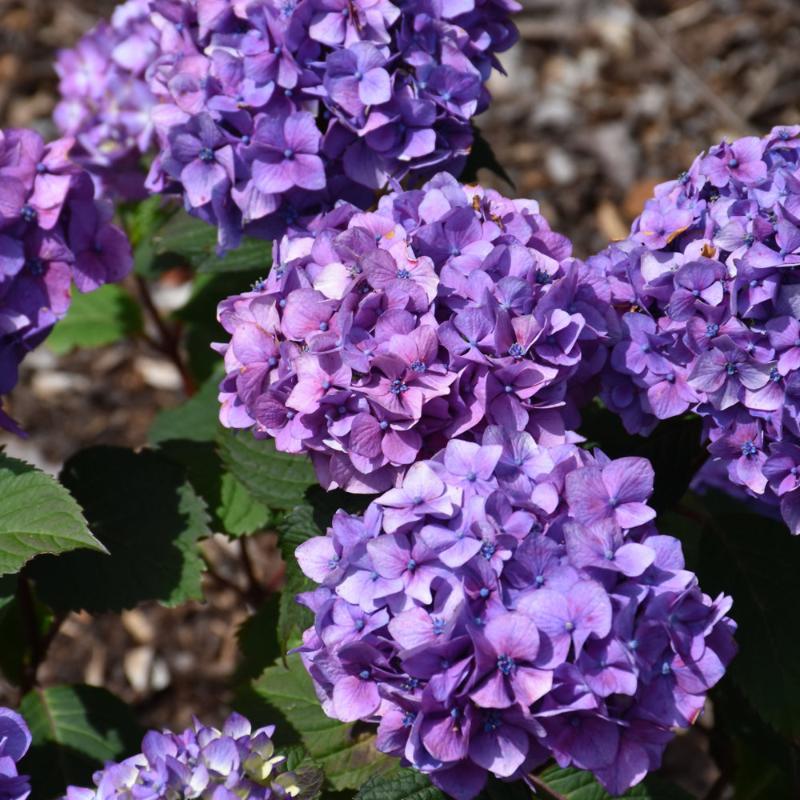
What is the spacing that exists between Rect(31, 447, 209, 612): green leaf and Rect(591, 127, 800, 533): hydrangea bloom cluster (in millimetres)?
788

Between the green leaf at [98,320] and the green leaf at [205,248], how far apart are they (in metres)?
0.65

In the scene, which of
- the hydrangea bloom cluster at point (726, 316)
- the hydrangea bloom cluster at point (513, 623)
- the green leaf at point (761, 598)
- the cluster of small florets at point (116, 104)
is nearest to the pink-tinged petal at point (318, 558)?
the hydrangea bloom cluster at point (513, 623)

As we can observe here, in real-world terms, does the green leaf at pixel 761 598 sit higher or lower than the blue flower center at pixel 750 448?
lower

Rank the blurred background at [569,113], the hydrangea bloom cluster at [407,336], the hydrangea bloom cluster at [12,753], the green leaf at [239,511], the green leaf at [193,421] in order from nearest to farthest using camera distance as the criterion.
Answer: the hydrangea bloom cluster at [12,753] < the hydrangea bloom cluster at [407,336] < the green leaf at [239,511] < the green leaf at [193,421] < the blurred background at [569,113]

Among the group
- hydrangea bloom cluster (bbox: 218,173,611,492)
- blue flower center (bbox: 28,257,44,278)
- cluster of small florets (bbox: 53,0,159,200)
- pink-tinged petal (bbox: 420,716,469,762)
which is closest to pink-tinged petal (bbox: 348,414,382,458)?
hydrangea bloom cluster (bbox: 218,173,611,492)

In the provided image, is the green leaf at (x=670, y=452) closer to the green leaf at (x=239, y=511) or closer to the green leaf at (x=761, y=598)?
the green leaf at (x=761, y=598)

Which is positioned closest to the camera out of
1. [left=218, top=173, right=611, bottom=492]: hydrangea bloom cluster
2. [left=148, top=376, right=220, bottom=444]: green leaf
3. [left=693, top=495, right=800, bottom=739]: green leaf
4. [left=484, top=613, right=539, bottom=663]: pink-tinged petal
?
[left=484, top=613, right=539, bottom=663]: pink-tinged petal

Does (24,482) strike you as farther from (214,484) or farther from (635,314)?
(635,314)

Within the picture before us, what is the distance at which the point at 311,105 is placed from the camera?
6.00ft

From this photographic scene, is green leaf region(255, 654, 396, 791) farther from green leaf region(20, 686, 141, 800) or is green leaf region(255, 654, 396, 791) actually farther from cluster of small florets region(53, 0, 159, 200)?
cluster of small florets region(53, 0, 159, 200)

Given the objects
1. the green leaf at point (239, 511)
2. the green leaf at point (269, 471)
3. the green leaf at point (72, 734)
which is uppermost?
the green leaf at point (269, 471)

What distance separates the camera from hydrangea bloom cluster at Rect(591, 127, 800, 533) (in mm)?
1574

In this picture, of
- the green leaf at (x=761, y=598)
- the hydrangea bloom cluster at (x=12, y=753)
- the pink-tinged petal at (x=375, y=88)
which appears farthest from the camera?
the green leaf at (x=761, y=598)

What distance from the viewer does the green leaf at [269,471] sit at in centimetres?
195
